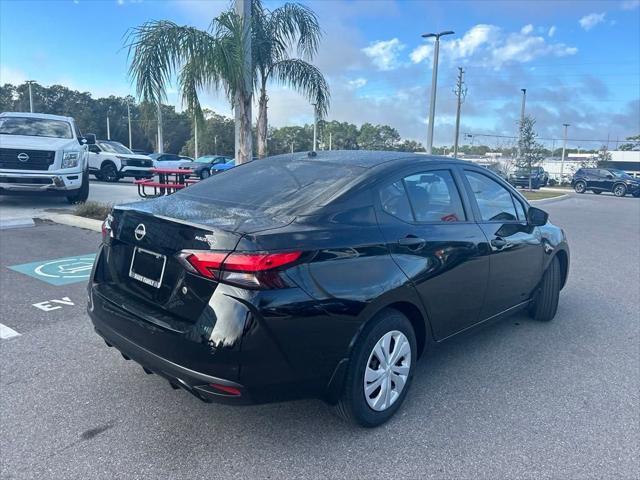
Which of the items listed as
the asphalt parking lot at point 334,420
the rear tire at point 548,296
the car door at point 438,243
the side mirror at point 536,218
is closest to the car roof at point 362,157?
the car door at point 438,243

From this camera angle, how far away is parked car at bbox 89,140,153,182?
66.1 feet

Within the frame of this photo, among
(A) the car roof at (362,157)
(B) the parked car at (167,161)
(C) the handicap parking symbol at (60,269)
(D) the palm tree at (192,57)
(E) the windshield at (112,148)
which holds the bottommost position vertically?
(C) the handicap parking symbol at (60,269)

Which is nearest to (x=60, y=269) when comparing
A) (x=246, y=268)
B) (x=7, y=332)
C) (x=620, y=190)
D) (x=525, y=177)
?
(x=7, y=332)

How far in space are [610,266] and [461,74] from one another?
3302 centimetres

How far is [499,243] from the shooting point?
3893 mm

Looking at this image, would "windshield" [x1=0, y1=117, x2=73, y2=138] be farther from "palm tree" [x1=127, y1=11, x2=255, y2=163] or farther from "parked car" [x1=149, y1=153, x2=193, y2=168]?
"parked car" [x1=149, y1=153, x2=193, y2=168]

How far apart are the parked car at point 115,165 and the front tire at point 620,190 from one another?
2747cm

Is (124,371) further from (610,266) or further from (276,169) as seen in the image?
(610,266)

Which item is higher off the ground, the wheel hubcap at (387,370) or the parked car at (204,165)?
the parked car at (204,165)

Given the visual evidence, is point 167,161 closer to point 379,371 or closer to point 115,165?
point 115,165

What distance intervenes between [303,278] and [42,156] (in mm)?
9930

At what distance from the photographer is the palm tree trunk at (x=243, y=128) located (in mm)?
9859

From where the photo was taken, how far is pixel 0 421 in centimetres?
290

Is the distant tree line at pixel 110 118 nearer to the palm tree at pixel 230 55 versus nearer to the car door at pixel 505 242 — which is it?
the palm tree at pixel 230 55
